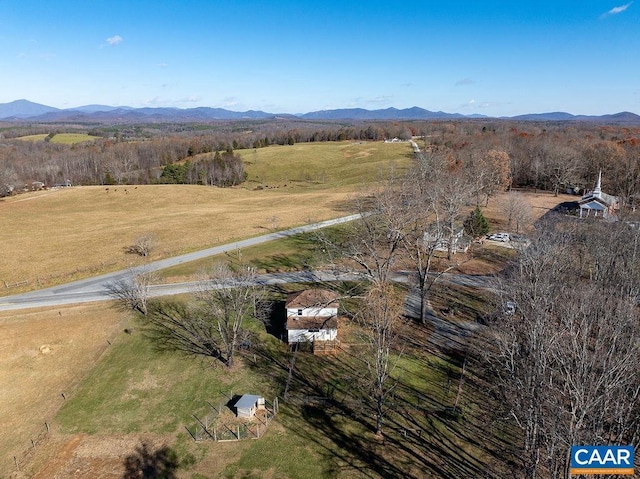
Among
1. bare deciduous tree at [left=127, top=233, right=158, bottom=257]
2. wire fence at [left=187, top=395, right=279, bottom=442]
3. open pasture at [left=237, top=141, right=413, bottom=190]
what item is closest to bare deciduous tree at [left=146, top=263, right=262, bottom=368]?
wire fence at [left=187, top=395, right=279, bottom=442]

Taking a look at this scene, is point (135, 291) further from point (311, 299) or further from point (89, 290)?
point (311, 299)

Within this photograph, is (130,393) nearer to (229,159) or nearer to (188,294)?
(188,294)

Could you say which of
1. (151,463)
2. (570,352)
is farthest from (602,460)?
(151,463)

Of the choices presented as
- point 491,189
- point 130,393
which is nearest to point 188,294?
point 130,393

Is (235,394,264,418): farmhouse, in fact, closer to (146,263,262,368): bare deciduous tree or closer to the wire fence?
the wire fence

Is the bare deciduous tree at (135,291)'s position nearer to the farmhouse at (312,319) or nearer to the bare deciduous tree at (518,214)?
the farmhouse at (312,319)
